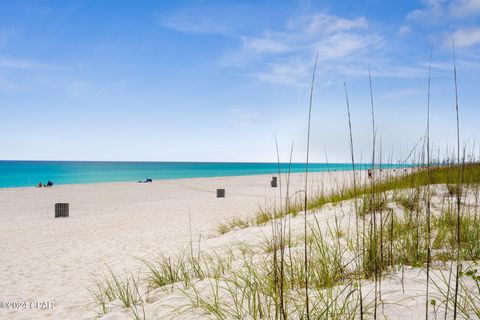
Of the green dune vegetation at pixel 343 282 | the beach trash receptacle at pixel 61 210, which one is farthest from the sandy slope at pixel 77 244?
the green dune vegetation at pixel 343 282

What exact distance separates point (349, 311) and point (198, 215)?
895 cm

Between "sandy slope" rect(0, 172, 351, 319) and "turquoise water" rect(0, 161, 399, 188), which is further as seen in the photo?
"turquoise water" rect(0, 161, 399, 188)

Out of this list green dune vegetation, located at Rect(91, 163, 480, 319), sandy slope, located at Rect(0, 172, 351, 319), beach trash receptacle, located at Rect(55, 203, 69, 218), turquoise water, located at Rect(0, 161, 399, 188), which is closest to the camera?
green dune vegetation, located at Rect(91, 163, 480, 319)

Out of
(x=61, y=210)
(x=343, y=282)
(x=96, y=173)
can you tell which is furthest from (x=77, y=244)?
(x=96, y=173)

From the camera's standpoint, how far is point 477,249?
2744mm

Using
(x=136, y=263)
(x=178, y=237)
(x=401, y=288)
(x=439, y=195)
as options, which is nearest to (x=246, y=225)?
(x=178, y=237)

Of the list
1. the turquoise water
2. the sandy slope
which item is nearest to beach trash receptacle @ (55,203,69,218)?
the sandy slope

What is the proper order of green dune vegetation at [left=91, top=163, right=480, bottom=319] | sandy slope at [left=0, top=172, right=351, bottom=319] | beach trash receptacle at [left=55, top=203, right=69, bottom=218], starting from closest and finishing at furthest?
green dune vegetation at [left=91, top=163, right=480, bottom=319] < sandy slope at [left=0, top=172, right=351, bottom=319] < beach trash receptacle at [left=55, top=203, right=69, bottom=218]

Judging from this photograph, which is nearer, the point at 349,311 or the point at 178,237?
the point at 349,311

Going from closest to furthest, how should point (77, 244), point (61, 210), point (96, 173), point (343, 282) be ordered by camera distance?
1. point (343, 282)
2. point (77, 244)
3. point (61, 210)
4. point (96, 173)

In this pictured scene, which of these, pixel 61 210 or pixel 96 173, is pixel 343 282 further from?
pixel 96 173

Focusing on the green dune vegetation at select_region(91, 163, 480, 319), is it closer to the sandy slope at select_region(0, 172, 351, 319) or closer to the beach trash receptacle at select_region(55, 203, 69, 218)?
the sandy slope at select_region(0, 172, 351, 319)

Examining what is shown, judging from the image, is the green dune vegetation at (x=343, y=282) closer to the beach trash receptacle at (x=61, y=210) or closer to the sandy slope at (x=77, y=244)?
the sandy slope at (x=77, y=244)

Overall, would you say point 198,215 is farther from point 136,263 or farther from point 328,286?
point 328,286
